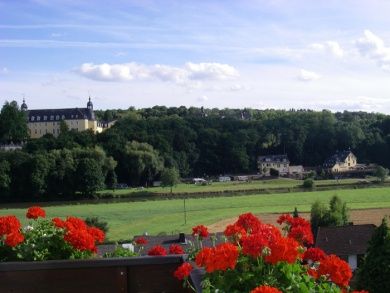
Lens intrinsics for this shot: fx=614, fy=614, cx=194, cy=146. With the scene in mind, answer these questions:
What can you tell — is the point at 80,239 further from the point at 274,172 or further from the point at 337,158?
the point at 337,158

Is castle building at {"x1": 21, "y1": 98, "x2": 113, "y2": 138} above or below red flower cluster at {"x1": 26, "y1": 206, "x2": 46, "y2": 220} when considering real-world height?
above

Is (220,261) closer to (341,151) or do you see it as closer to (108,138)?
(108,138)

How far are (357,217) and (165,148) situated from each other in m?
51.7

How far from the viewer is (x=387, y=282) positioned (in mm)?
13078

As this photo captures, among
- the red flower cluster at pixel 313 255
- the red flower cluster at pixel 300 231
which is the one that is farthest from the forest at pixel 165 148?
the red flower cluster at pixel 313 255

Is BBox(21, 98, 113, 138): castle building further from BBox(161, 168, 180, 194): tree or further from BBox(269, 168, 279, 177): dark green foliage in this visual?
BBox(161, 168, 180, 194): tree

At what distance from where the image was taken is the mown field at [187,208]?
1630 inches

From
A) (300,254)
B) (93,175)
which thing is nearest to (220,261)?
(300,254)

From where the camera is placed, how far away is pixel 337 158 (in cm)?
10094

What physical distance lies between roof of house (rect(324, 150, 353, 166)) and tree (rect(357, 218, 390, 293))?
87.5 m

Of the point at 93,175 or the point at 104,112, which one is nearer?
the point at 93,175

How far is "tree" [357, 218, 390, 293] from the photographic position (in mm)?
12984

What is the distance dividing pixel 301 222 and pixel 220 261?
1.72m

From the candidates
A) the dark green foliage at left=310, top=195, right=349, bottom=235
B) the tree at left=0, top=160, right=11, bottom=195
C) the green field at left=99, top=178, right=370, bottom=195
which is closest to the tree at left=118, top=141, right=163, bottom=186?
the green field at left=99, top=178, right=370, bottom=195
